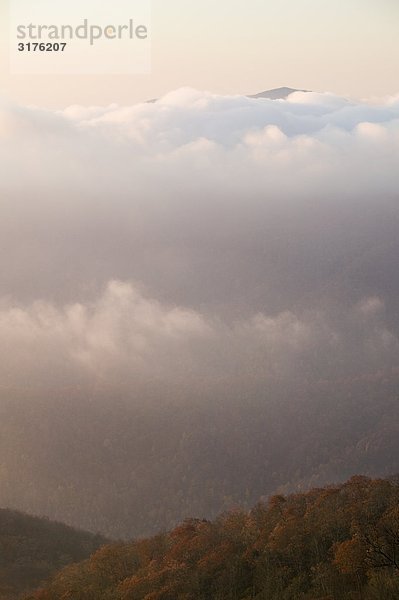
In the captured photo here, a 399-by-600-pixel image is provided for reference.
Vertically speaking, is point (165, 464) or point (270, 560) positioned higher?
point (165, 464)

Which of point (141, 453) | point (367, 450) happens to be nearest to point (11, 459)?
point (141, 453)

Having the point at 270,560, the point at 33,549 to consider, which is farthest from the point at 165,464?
the point at 270,560

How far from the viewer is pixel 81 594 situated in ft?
112

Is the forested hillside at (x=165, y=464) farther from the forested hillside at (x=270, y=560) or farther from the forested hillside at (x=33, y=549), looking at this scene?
the forested hillside at (x=270, y=560)

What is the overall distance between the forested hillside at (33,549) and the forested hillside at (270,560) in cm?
882

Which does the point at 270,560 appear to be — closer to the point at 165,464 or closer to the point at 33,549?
the point at 33,549

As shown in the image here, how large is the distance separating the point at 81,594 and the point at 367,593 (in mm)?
16706

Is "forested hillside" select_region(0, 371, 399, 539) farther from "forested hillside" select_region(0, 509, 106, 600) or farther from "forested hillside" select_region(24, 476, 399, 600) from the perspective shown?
"forested hillside" select_region(24, 476, 399, 600)

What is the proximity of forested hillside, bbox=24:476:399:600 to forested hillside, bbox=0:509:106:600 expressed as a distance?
29.0ft

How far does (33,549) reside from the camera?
6106 centimetres

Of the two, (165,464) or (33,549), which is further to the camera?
(165,464)

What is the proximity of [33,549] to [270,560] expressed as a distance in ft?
123

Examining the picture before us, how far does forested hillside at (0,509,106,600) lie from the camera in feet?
164

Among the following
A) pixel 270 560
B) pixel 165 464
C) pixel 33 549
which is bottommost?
pixel 33 549
